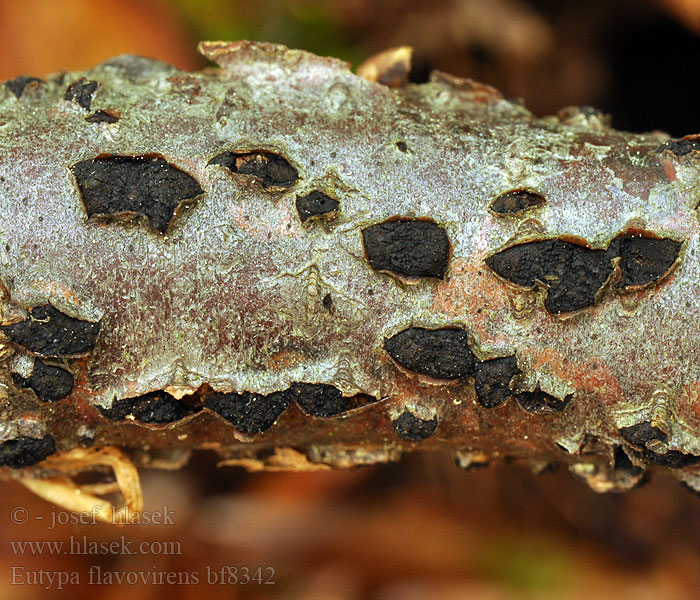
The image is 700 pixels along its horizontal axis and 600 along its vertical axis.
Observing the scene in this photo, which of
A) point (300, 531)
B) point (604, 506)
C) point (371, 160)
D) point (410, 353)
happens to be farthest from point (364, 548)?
point (371, 160)

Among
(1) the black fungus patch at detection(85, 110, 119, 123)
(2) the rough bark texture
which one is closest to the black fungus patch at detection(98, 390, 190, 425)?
(2) the rough bark texture

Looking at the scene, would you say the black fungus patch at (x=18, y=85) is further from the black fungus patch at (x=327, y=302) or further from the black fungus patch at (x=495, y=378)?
the black fungus patch at (x=495, y=378)

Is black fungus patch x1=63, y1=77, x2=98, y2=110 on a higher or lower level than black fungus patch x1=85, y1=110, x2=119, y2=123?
higher

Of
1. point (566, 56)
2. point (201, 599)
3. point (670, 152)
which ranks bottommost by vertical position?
point (201, 599)

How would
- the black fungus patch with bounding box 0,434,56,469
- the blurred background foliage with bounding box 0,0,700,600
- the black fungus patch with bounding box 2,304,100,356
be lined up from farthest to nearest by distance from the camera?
the blurred background foliage with bounding box 0,0,700,600, the black fungus patch with bounding box 0,434,56,469, the black fungus patch with bounding box 2,304,100,356

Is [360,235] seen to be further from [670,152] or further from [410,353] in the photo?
[670,152]

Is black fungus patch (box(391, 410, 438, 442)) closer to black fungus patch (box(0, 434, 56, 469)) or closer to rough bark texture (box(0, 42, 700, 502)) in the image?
rough bark texture (box(0, 42, 700, 502))

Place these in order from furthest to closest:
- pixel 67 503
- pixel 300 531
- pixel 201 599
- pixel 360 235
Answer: pixel 300 531
pixel 201 599
pixel 67 503
pixel 360 235
